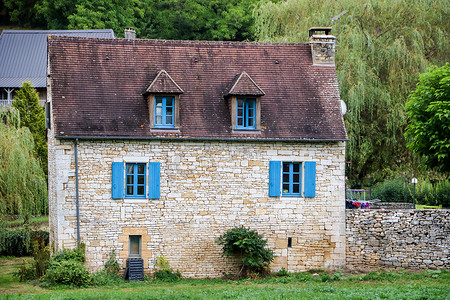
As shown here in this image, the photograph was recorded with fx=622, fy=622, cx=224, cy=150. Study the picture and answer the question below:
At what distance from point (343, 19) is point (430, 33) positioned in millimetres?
3860

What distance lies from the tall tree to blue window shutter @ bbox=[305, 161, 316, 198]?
16024 millimetres

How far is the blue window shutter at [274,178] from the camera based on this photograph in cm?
1877

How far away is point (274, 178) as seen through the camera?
61.6ft

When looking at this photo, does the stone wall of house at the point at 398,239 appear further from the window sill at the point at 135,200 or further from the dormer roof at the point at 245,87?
the window sill at the point at 135,200

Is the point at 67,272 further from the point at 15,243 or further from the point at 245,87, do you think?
the point at 245,87

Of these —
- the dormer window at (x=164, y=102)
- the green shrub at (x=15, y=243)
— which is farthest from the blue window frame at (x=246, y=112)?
the green shrub at (x=15, y=243)

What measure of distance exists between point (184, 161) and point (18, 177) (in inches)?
227

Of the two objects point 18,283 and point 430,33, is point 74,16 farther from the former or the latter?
point 18,283

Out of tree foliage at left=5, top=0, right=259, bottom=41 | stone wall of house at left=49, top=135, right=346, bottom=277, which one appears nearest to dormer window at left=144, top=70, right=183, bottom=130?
stone wall of house at left=49, top=135, right=346, bottom=277

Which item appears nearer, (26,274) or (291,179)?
(26,274)

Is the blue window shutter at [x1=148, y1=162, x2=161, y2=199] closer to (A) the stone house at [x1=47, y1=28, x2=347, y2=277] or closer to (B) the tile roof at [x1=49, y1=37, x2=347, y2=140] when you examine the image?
(A) the stone house at [x1=47, y1=28, x2=347, y2=277]

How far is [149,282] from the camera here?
17.6 m

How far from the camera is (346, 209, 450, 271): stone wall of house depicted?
1880 centimetres

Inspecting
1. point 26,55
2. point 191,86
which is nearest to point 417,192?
point 191,86
